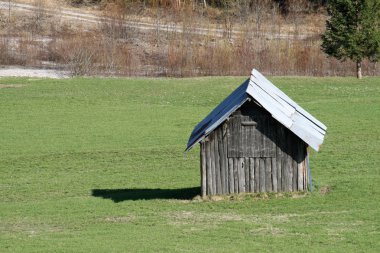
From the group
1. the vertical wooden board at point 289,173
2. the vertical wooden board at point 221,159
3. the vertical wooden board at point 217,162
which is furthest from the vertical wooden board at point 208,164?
the vertical wooden board at point 289,173

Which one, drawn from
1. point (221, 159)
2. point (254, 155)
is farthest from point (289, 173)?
point (221, 159)

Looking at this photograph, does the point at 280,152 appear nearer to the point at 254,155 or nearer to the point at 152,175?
the point at 254,155

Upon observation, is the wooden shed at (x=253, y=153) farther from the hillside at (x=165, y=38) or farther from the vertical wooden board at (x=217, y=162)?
the hillside at (x=165, y=38)

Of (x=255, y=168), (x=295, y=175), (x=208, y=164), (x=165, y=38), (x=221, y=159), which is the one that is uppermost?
(x=165, y=38)

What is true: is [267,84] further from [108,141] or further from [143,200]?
[108,141]

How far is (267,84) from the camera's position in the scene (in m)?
33.4

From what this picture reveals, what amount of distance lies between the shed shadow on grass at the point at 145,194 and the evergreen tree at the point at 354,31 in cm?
2915

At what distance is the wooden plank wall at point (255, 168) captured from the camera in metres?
29.8

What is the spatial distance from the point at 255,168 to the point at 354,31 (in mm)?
31349

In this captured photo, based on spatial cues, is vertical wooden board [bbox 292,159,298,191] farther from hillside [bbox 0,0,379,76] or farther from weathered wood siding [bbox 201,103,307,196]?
hillside [bbox 0,0,379,76]

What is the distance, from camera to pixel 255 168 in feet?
98.1

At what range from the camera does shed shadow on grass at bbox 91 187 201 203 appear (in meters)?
31.0

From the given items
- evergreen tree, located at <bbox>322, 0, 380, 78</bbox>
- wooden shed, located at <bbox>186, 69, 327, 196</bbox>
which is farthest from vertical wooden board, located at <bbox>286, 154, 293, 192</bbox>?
evergreen tree, located at <bbox>322, 0, 380, 78</bbox>

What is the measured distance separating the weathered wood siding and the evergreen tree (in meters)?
30.2
